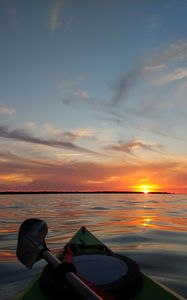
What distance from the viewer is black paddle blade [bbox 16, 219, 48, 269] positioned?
11.4 feet

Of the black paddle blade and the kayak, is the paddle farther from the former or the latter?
the kayak

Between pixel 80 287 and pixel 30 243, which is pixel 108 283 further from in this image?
pixel 80 287

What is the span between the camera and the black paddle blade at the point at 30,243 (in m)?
3.48

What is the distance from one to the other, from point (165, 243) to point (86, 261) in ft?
22.5

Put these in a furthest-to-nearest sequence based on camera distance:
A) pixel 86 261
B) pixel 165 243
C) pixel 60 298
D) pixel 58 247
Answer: pixel 165 243 → pixel 58 247 → pixel 86 261 → pixel 60 298

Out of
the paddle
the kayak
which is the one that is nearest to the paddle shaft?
the paddle

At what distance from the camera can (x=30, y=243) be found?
11.5 ft

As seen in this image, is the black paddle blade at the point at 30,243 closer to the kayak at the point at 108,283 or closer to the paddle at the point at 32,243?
the paddle at the point at 32,243

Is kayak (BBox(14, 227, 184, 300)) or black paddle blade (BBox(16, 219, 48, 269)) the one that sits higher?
black paddle blade (BBox(16, 219, 48, 269))

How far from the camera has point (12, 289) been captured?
19.1 feet

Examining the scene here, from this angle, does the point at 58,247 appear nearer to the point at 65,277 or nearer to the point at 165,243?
the point at 165,243

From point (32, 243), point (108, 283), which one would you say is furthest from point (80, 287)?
point (108, 283)

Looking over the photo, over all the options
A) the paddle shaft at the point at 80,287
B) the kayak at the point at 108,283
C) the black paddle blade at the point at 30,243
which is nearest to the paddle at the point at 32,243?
the black paddle blade at the point at 30,243

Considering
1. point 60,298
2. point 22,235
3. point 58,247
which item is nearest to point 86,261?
point 60,298
